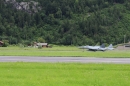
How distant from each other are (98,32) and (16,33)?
4009 cm

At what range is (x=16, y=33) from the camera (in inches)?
6772

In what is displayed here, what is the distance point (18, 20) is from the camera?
193875 mm

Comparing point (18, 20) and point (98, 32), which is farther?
point (18, 20)
